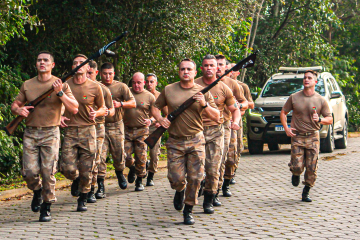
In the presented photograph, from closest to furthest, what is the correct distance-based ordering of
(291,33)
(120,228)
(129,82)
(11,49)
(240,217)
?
(120,228)
(240,217)
(11,49)
(129,82)
(291,33)

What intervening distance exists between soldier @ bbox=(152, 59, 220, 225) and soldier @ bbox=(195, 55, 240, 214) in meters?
0.45

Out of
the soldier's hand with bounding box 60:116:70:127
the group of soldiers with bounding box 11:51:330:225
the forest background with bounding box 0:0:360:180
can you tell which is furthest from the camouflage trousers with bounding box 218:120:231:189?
the forest background with bounding box 0:0:360:180

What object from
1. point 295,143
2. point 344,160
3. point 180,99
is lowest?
point 344,160

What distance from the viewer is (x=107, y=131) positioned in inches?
398

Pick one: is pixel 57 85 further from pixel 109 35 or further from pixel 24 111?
pixel 109 35

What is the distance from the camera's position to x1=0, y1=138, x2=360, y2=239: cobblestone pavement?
22.7 ft

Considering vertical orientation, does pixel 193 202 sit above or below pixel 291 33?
below

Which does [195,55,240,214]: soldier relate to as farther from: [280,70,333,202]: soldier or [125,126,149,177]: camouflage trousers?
[125,126,149,177]: camouflage trousers

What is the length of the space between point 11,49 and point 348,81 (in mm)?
18719

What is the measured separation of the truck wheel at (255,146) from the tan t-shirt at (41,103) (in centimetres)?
910

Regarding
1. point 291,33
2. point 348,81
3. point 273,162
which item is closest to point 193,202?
point 273,162

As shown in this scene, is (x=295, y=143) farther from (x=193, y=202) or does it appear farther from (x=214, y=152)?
(x=193, y=202)

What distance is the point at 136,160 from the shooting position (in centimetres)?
1060

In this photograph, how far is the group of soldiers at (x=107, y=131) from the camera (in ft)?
25.1
